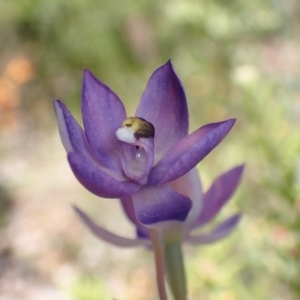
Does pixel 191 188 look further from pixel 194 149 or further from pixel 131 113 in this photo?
pixel 131 113

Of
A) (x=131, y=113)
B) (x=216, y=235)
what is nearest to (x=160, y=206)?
(x=216, y=235)

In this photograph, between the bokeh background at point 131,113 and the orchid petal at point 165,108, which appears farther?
the bokeh background at point 131,113

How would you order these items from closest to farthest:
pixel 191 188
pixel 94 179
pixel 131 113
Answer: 1. pixel 94 179
2. pixel 191 188
3. pixel 131 113

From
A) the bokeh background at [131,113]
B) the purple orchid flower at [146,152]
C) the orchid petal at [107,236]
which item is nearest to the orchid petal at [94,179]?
the purple orchid flower at [146,152]

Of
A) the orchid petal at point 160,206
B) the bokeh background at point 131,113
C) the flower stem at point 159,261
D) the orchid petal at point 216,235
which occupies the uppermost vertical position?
the bokeh background at point 131,113

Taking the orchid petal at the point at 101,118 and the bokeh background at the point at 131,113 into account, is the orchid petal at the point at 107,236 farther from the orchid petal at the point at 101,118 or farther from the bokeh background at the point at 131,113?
the bokeh background at the point at 131,113

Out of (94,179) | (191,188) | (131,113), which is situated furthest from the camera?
(131,113)
